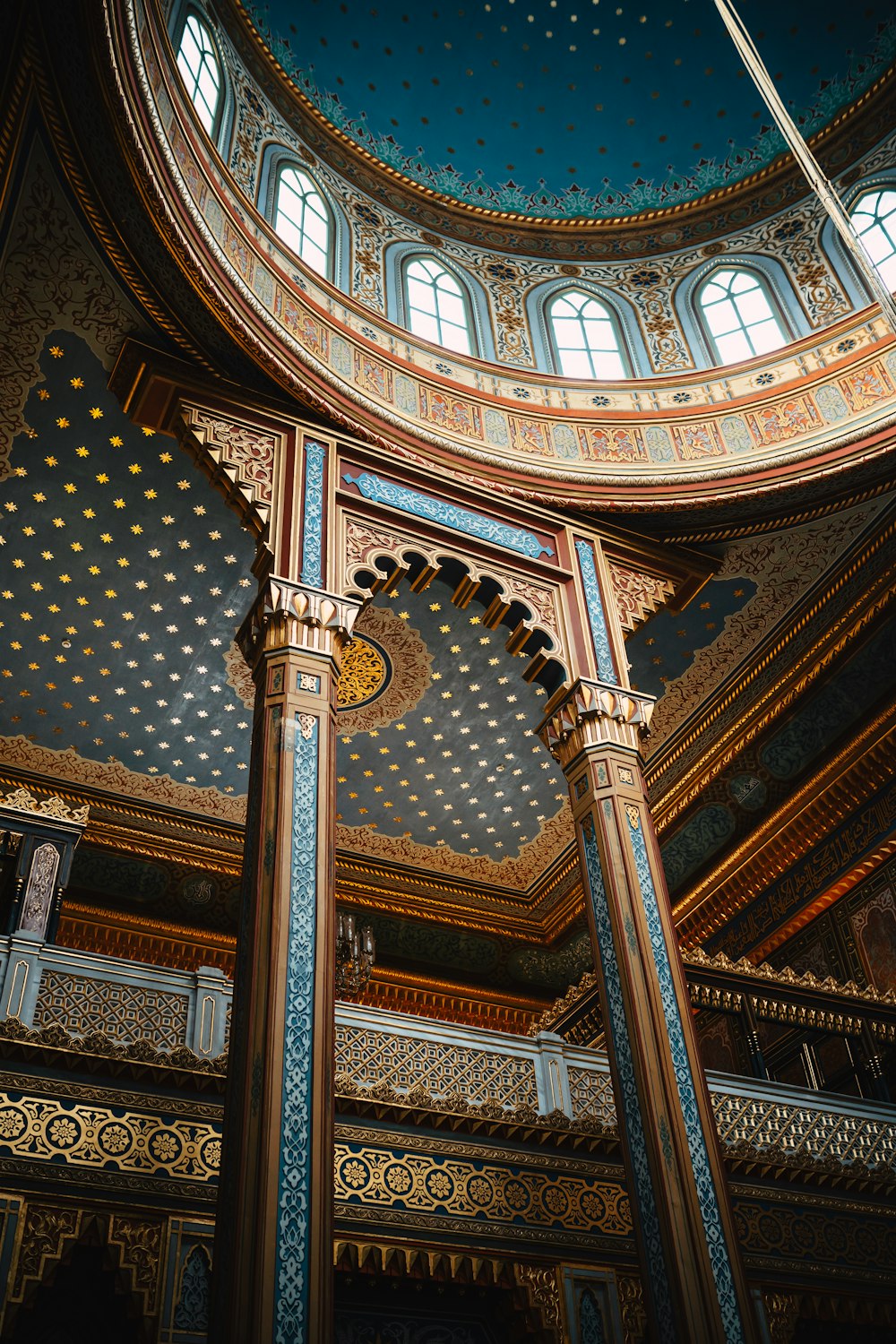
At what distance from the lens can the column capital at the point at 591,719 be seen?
727 centimetres

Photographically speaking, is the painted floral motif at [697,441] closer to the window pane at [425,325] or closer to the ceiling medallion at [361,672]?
the window pane at [425,325]

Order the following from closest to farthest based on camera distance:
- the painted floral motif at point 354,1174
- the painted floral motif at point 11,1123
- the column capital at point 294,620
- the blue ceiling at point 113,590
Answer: the painted floral motif at point 11,1123
the painted floral motif at point 354,1174
the column capital at point 294,620
the blue ceiling at point 113,590

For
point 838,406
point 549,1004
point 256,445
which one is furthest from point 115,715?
point 838,406

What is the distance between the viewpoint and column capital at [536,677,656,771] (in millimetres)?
7266

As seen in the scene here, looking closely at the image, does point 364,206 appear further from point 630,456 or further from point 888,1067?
point 888,1067

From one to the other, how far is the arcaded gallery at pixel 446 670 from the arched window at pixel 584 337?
66 mm

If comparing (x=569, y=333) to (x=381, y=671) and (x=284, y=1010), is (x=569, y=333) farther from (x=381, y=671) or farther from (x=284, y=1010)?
(x=284, y=1010)

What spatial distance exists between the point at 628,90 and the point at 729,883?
27.0 ft

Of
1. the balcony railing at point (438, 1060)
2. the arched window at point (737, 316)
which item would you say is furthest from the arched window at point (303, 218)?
the balcony railing at point (438, 1060)

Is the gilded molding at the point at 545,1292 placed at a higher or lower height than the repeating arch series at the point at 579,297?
lower

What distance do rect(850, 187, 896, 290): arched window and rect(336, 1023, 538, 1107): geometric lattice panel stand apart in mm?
7698

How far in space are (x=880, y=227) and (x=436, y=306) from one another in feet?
14.0

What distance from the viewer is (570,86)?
11453 mm

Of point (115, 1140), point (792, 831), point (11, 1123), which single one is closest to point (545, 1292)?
point (115, 1140)
